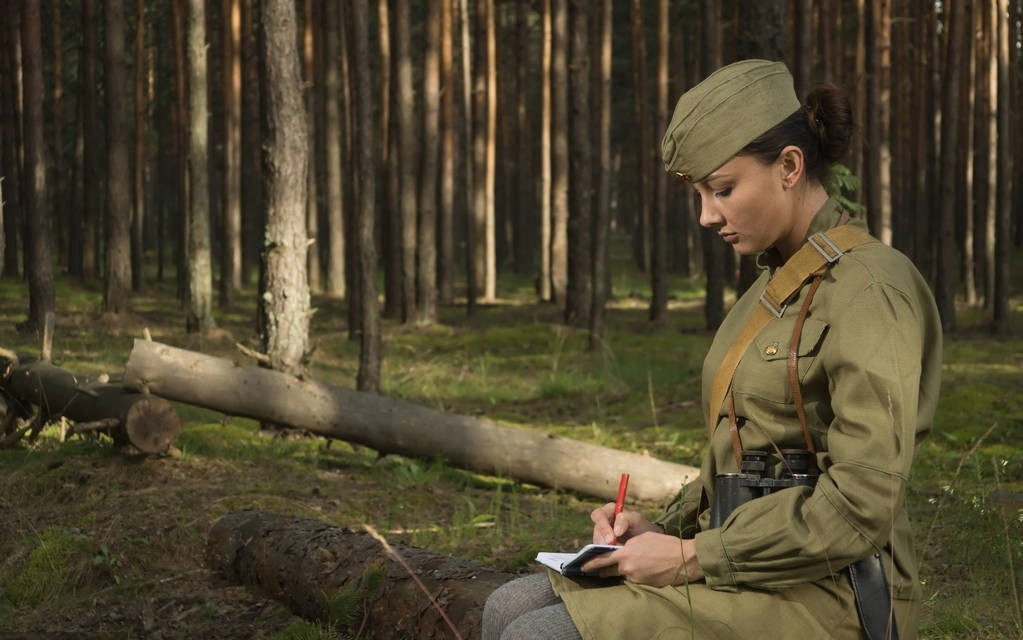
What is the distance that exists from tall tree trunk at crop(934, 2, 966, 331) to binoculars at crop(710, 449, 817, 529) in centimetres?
1871

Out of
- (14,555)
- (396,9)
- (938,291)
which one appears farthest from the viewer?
(938,291)

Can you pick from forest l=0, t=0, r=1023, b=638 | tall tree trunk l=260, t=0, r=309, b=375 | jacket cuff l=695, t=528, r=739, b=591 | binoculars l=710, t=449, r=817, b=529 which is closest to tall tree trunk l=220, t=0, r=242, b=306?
forest l=0, t=0, r=1023, b=638

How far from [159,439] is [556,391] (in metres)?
6.77

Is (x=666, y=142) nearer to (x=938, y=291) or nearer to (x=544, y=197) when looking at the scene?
(x=938, y=291)

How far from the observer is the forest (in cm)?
823

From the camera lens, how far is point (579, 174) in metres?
19.3

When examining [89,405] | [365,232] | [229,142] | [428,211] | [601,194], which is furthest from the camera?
[229,142]

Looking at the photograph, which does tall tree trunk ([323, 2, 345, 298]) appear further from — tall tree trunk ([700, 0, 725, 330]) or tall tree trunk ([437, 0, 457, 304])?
tall tree trunk ([700, 0, 725, 330])

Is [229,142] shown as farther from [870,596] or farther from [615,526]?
[870,596]

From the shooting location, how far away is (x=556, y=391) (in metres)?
14.4

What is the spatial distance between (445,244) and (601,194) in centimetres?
686

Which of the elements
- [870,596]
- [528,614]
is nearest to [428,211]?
[528,614]

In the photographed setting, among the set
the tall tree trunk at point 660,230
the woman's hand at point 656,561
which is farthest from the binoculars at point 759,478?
the tall tree trunk at point 660,230

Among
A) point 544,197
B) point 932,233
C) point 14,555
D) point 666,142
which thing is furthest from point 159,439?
point 932,233
